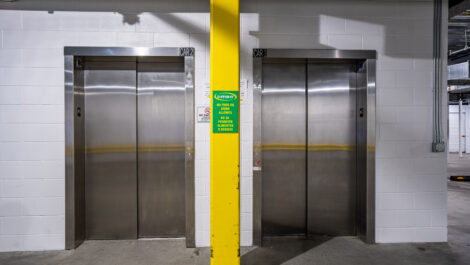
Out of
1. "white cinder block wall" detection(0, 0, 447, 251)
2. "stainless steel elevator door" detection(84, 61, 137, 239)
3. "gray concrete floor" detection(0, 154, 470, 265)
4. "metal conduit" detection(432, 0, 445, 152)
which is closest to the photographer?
"gray concrete floor" detection(0, 154, 470, 265)

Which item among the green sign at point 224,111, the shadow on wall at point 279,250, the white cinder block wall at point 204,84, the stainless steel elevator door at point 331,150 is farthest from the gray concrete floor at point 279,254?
the green sign at point 224,111

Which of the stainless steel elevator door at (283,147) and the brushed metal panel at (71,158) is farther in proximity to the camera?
the stainless steel elevator door at (283,147)

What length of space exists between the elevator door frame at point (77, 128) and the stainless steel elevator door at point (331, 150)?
1.56 m

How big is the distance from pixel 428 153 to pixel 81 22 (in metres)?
4.54

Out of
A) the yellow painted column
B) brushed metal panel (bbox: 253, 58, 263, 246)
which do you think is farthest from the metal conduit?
the yellow painted column

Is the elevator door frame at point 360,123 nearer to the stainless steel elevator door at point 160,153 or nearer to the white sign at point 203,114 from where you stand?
the white sign at point 203,114

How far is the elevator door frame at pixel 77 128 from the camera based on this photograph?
3043 millimetres

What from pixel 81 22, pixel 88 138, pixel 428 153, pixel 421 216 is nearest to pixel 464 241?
pixel 421 216

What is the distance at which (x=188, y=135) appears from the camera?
3.08 m

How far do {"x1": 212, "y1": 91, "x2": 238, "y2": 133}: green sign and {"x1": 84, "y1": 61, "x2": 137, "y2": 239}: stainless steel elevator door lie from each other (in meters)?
1.48

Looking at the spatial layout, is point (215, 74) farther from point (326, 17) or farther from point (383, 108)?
point (383, 108)

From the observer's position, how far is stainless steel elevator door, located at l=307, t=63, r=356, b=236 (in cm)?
344

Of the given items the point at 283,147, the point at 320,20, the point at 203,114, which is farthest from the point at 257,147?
the point at 320,20

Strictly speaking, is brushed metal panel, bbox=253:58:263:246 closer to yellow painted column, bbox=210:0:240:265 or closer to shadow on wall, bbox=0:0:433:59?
shadow on wall, bbox=0:0:433:59
